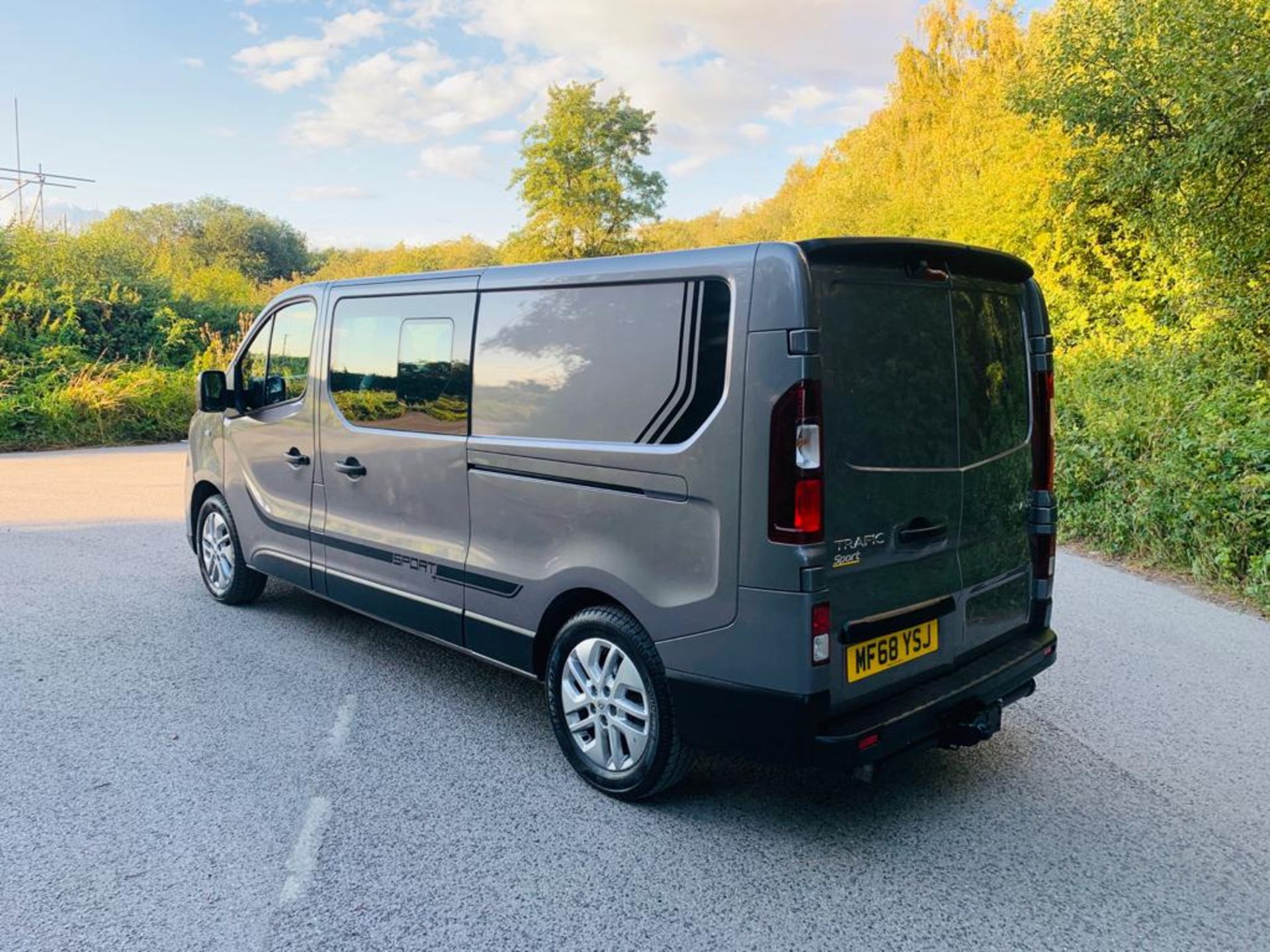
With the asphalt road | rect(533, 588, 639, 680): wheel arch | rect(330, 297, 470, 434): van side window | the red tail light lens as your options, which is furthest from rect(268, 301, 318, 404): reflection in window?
the red tail light lens

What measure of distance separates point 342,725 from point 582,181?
158 feet

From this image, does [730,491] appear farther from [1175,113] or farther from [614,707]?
[1175,113]

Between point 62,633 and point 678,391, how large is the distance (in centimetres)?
436

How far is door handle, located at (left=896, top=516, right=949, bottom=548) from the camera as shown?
122 inches

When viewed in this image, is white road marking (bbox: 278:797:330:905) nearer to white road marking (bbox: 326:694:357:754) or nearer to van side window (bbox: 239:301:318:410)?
white road marking (bbox: 326:694:357:754)

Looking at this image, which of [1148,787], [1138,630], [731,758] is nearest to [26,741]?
[731,758]

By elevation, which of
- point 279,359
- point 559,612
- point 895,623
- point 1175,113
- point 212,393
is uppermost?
point 1175,113

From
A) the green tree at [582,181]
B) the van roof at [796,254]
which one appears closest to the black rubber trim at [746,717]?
the van roof at [796,254]

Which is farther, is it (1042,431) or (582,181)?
(582,181)

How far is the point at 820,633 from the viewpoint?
281 centimetres

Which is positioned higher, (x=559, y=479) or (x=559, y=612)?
(x=559, y=479)

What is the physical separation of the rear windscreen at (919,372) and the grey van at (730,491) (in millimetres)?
10

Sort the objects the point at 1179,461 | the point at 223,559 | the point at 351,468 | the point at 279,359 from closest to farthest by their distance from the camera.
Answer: the point at 351,468 → the point at 279,359 → the point at 223,559 → the point at 1179,461

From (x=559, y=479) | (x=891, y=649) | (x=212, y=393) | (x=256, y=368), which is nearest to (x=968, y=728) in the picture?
(x=891, y=649)
